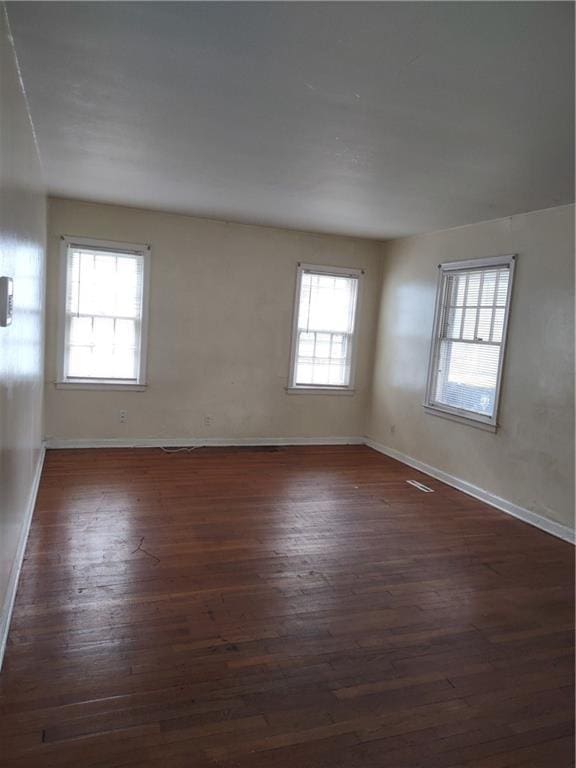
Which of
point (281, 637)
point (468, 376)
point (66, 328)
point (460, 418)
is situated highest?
point (66, 328)

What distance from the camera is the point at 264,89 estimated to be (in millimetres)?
2510

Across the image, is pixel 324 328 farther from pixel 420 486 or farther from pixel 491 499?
pixel 491 499

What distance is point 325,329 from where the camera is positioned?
6.63 m

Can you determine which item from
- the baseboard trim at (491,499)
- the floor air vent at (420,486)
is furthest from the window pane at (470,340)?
the floor air vent at (420,486)

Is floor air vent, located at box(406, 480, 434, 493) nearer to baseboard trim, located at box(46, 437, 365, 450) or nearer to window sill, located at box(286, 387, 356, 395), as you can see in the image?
baseboard trim, located at box(46, 437, 365, 450)

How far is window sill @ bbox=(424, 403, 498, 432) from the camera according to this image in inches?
191

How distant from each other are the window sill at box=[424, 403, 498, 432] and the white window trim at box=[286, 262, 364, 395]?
4.23ft

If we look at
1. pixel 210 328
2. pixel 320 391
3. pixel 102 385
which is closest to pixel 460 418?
pixel 320 391

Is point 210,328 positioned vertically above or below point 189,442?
above

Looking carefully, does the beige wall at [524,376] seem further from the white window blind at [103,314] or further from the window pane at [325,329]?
the white window blind at [103,314]

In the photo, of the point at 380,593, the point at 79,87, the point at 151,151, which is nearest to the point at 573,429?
the point at 380,593

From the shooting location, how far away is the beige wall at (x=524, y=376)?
13.5 feet

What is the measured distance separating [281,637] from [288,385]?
13.6ft

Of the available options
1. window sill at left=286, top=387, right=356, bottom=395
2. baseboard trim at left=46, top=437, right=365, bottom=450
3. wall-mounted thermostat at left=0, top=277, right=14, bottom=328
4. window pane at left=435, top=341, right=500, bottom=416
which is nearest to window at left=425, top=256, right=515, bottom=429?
window pane at left=435, top=341, right=500, bottom=416
